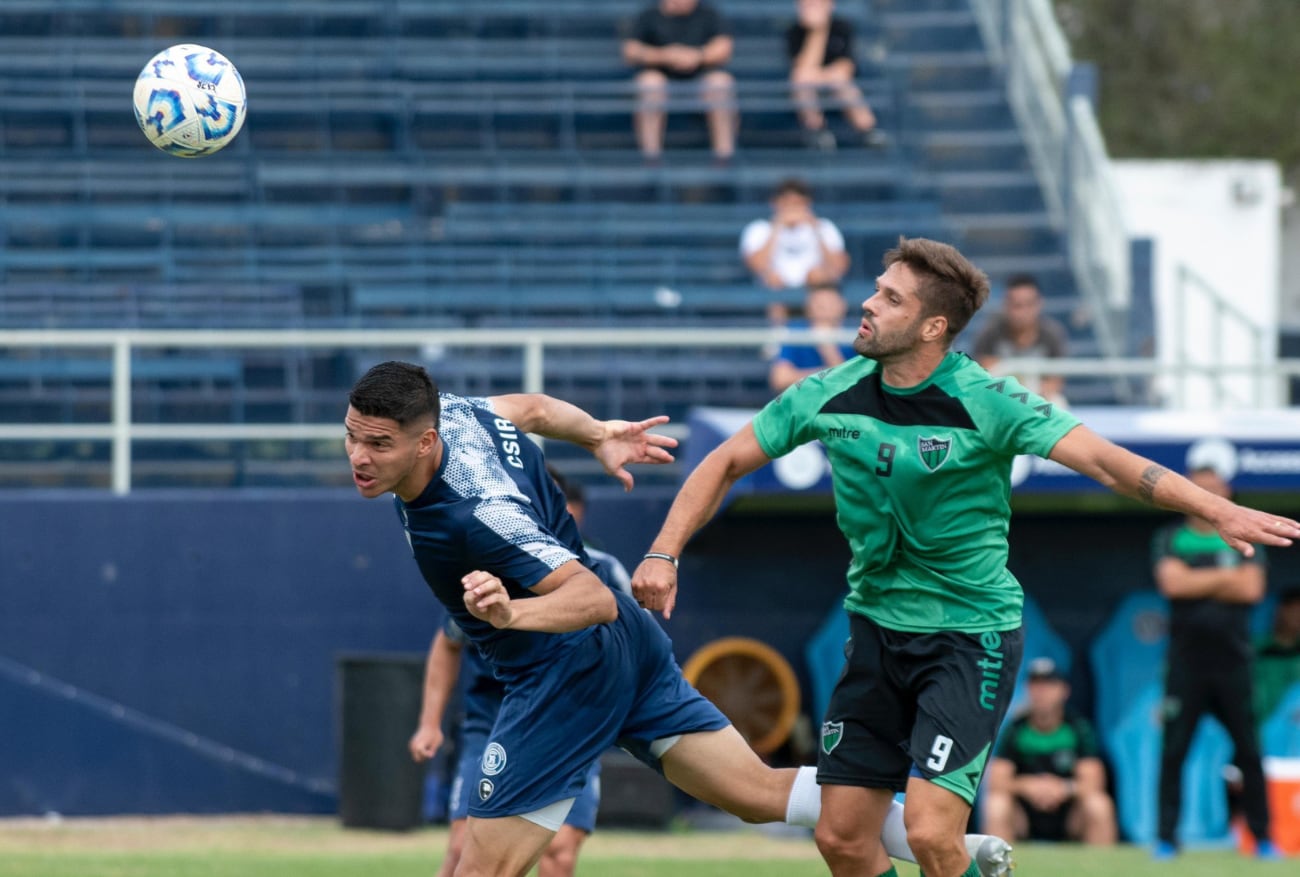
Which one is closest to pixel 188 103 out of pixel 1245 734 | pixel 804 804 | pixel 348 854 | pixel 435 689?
pixel 435 689

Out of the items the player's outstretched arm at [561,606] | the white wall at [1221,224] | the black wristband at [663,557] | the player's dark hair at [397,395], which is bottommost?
the player's outstretched arm at [561,606]

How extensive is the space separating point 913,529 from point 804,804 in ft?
3.17

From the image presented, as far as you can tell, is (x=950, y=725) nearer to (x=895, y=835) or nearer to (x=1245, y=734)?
(x=895, y=835)

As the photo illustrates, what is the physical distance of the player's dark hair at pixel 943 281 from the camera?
6543 millimetres

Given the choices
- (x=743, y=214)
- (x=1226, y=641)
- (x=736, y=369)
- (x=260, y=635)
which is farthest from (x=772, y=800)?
(x=743, y=214)

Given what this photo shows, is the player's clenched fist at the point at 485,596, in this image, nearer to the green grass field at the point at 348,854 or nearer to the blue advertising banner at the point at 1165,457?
the green grass field at the point at 348,854

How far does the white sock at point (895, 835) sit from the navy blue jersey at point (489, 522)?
122 cm

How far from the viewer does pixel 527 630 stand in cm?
589

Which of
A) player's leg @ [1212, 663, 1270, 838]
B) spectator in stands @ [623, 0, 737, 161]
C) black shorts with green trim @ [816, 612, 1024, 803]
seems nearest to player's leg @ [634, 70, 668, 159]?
spectator in stands @ [623, 0, 737, 161]

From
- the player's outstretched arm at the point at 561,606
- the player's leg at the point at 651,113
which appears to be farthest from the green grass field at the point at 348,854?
the player's leg at the point at 651,113

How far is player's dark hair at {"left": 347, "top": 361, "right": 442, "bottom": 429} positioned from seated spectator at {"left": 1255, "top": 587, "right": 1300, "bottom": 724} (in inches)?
325

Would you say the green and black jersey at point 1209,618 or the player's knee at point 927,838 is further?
the green and black jersey at point 1209,618

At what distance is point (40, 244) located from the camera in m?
15.6

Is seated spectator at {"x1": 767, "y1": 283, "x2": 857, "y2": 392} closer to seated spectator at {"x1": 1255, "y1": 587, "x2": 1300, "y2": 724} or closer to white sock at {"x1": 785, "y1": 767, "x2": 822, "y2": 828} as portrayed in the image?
seated spectator at {"x1": 1255, "y1": 587, "x2": 1300, "y2": 724}
